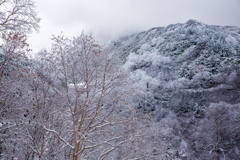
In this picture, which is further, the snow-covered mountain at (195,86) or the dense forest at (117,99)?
the snow-covered mountain at (195,86)

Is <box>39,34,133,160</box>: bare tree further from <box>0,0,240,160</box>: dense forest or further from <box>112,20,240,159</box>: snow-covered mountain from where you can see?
<box>112,20,240,159</box>: snow-covered mountain

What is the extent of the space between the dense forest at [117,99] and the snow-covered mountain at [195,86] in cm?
18

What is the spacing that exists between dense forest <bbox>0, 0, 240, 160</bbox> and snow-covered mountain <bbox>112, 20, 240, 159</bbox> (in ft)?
0.59

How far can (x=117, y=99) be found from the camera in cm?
786

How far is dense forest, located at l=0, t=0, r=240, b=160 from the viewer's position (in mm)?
7137

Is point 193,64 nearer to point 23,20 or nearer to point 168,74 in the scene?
point 168,74

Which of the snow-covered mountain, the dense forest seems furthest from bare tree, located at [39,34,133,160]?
the snow-covered mountain

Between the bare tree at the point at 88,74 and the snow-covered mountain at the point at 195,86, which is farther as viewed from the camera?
the snow-covered mountain at the point at 195,86

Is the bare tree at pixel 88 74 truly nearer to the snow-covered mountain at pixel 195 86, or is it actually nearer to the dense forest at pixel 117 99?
the dense forest at pixel 117 99

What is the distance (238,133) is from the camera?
23.0 m

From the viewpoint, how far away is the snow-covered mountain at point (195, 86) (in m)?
23.2

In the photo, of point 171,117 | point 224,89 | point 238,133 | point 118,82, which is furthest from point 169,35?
point 118,82

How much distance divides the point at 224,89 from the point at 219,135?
20323mm

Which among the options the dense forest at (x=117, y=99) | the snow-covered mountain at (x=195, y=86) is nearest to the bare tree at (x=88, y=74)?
the dense forest at (x=117, y=99)
